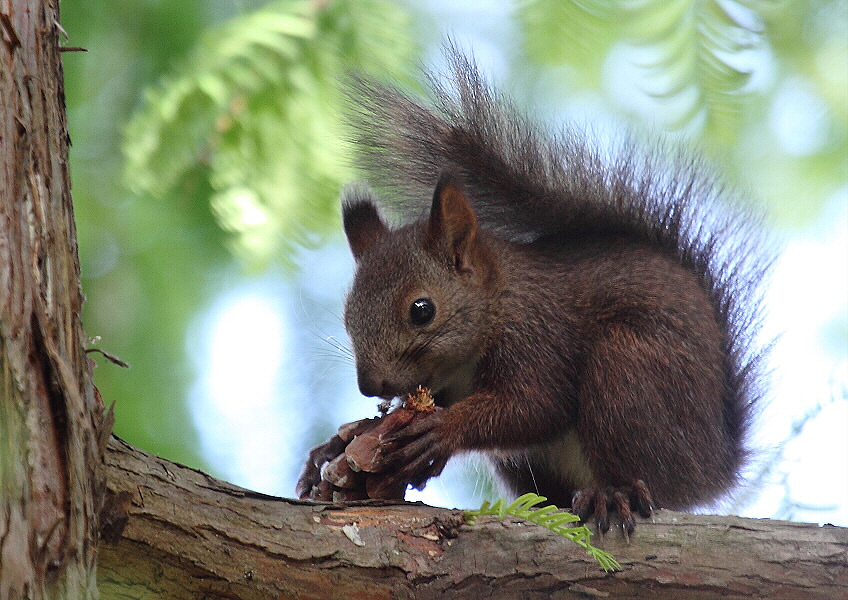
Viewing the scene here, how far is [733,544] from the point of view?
2.13m

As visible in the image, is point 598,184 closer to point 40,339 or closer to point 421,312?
point 421,312

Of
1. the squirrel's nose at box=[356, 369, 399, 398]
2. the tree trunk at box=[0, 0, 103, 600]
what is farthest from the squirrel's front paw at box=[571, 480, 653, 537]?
the tree trunk at box=[0, 0, 103, 600]

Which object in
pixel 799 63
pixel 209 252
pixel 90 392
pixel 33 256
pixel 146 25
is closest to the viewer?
pixel 33 256

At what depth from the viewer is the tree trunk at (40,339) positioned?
1229 millimetres

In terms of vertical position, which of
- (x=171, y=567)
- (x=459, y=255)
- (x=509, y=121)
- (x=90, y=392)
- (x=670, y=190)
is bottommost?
(x=171, y=567)

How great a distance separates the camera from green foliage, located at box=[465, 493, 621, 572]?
6.61ft

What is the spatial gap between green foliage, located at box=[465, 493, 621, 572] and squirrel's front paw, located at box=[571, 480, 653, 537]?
17cm

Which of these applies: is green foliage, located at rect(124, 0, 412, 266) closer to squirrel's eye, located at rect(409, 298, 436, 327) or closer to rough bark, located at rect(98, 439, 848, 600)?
rough bark, located at rect(98, 439, 848, 600)

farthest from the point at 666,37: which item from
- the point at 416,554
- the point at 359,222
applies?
the point at 359,222

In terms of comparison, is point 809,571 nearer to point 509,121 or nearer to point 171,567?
point 171,567

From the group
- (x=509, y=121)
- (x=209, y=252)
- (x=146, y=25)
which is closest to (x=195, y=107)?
(x=146, y=25)

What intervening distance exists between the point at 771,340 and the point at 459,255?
1155 mm

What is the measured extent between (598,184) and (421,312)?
84 cm

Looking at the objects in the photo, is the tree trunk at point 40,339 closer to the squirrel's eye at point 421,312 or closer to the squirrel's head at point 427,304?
the squirrel's head at point 427,304
